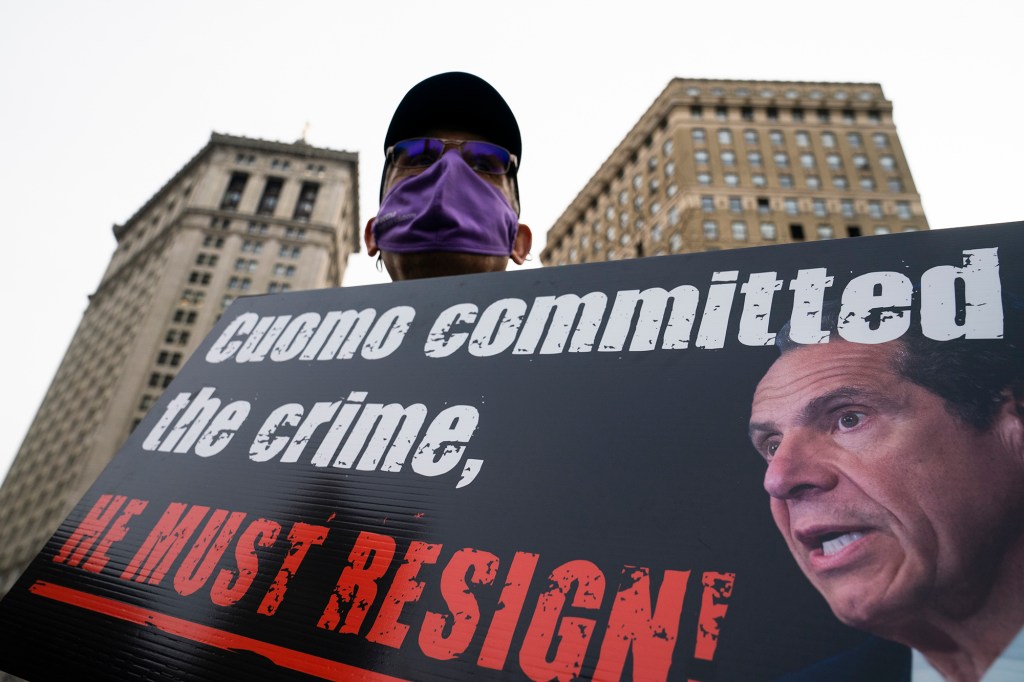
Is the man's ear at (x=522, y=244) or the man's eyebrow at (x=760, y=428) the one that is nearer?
the man's eyebrow at (x=760, y=428)

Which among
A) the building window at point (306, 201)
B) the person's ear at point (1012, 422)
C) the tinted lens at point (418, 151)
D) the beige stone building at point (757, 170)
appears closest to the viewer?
the person's ear at point (1012, 422)

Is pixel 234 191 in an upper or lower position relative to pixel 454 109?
upper

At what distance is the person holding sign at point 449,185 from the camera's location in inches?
119

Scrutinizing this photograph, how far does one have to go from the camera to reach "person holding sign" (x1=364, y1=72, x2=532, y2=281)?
3.04 m

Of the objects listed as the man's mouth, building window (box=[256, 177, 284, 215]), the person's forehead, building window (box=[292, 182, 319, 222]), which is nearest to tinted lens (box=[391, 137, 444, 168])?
the person's forehead

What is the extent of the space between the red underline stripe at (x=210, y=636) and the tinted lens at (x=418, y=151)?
7.38 ft

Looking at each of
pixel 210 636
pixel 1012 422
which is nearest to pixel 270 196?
pixel 210 636

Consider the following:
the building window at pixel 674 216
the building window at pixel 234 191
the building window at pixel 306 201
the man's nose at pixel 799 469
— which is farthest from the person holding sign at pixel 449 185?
the building window at pixel 234 191

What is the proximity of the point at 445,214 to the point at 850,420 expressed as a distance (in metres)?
2.03

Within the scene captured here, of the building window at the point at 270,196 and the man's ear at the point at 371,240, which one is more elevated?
the building window at the point at 270,196

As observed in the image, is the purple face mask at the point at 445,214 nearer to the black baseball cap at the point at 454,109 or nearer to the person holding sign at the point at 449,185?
the person holding sign at the point at 449,185

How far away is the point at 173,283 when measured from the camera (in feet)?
205

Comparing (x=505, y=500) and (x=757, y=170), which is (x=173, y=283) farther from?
(x=505, y=500)

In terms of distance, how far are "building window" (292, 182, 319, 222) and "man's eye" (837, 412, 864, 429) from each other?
71444 mm
